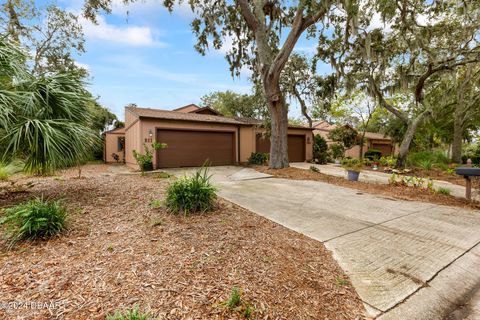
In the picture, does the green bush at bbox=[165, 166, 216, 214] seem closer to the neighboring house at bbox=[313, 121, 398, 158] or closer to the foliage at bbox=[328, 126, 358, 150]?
the foliage at bbox=[328, 126, 358, 150]

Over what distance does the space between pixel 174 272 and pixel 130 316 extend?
62 centimetres

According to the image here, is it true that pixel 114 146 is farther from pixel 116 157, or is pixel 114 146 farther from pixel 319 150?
pixel 319 150

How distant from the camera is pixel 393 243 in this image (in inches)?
122

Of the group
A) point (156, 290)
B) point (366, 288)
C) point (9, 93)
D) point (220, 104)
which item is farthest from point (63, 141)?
point (220, 104)

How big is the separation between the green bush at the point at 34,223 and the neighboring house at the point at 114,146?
1519 cm

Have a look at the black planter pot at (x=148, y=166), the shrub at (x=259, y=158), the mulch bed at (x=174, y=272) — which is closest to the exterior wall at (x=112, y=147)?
the black planter pot at (x=148, y=166)

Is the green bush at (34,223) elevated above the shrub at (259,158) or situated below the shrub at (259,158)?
below

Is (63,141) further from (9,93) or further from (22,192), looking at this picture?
(22,192)

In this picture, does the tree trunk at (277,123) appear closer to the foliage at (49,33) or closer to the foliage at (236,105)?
the foliage at (49,33)

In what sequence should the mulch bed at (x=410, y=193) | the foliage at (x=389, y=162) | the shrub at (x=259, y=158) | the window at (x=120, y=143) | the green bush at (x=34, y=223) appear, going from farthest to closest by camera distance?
the window at (x=120, y=143) < the shrub at (x=259, y=158) < the foliage at (x=389, y=162) < the mulch bed at (x=410, y=193) < the green bush at (x=34, y=223)

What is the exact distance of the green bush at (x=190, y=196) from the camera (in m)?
3.61

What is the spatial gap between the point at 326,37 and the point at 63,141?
10.3m

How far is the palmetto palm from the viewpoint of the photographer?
3580 millimetres

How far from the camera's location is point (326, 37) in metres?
9.76
